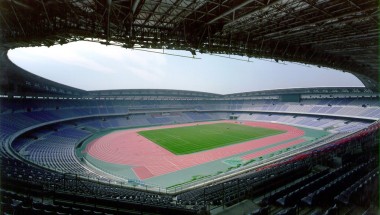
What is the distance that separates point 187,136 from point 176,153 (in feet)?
35.7

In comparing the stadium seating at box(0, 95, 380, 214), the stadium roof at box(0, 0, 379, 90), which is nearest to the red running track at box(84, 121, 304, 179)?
the stadium seating at box(0, 95, 380, 214)

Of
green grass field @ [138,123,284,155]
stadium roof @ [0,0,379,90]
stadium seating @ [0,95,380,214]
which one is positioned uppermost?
stadium roof @ [0,0,379,90]

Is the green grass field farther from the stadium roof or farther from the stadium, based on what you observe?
the stadium roof

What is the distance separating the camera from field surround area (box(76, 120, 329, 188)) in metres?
20.4

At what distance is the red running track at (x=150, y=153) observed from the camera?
73.4 ft

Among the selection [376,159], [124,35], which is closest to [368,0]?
[376,159]

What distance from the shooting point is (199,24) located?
13.2 metres

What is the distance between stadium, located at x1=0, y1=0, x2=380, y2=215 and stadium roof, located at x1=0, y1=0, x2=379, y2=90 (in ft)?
0.26

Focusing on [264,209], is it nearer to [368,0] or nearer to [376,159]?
[376,159]

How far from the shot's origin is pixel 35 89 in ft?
107

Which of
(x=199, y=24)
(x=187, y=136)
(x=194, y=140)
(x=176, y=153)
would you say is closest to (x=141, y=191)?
(x=199, y=24)

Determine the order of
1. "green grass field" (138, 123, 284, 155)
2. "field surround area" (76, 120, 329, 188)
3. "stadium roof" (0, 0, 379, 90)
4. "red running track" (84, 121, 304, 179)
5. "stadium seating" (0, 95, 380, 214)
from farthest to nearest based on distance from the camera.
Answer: "green grass field" (138, 123, 284, 155)
"red running track" (84, 121, 304, 179)
"field surround area" (76, 120, 329, 188)
"stadium roof" (0, 0, 379, 90)
"stadium seating" (0, 95, 380, 214)

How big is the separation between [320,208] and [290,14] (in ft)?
31.2

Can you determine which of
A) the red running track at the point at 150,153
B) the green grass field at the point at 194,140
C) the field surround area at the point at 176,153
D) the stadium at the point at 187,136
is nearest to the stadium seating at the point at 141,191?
the stadium at the point at 187,136
